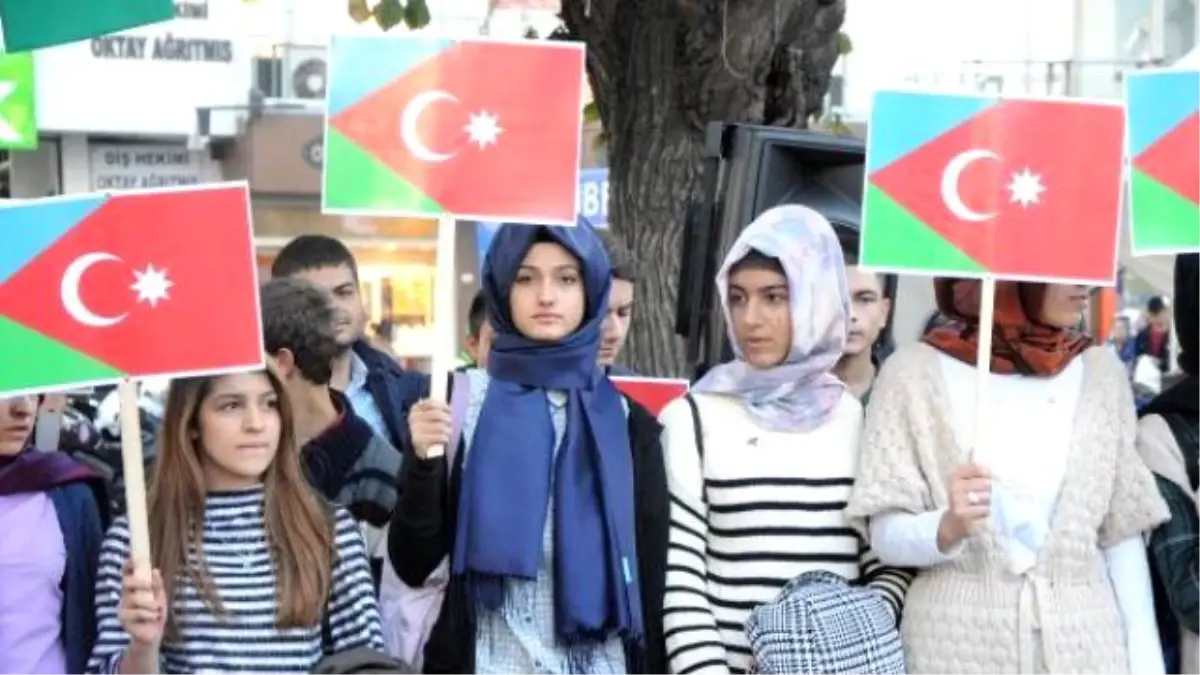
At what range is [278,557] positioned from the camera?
3664 mm

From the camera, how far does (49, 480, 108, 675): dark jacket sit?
→ 375cm

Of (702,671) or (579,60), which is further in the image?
(579,60)

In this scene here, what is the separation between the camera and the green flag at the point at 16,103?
10664 millimetres

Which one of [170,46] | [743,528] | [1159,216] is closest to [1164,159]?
[1159,216]

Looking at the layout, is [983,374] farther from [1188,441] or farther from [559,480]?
[559,480]

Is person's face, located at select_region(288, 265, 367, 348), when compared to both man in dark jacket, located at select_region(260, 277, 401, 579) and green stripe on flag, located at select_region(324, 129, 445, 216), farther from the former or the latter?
green stripe on flag, located at select_region(324, 129, 445, 216)

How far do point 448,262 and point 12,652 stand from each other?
46.7 inches

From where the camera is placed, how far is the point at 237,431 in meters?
3.73

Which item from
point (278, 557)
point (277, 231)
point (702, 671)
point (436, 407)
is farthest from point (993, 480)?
point (277, 231)

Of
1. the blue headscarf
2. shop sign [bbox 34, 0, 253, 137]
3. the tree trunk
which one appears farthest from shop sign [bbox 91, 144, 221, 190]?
the blue headscarf

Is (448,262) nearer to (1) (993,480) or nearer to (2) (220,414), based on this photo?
(2) (220,414)

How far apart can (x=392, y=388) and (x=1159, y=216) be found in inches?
88.8

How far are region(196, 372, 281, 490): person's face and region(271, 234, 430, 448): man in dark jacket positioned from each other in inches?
39.1

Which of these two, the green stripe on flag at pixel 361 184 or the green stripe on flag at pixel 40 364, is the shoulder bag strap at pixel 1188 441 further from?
the green stripe on flag at pixel 40 364
